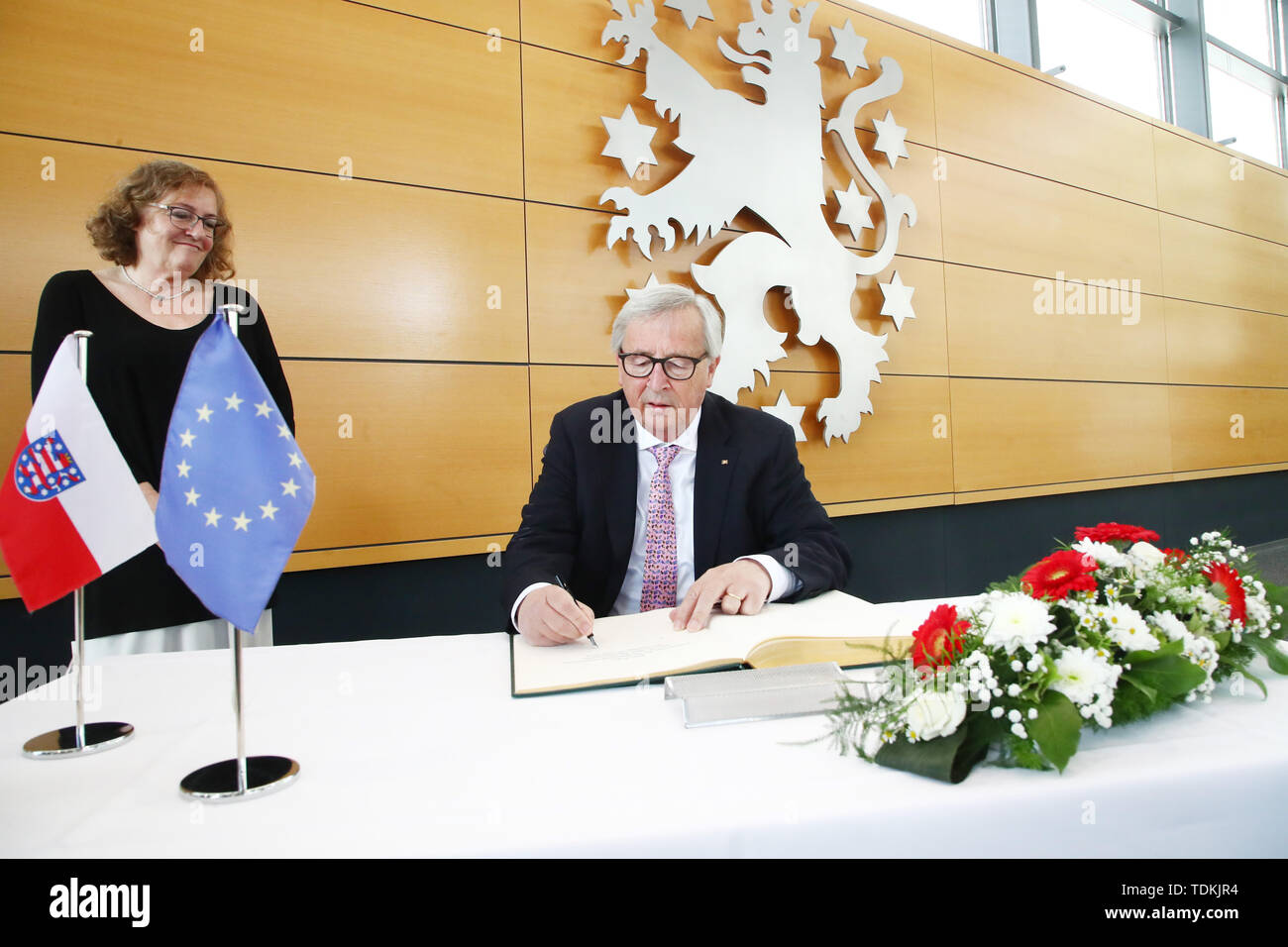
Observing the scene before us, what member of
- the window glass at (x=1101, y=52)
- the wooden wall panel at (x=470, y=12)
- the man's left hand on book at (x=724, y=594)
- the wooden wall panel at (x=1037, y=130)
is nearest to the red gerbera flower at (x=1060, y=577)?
the man's left hand on book at (x=724, y=594)

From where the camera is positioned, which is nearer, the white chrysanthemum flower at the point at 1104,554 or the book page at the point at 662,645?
the white chrysanthemum flower at the point at 1104,554

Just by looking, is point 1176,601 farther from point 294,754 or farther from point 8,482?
point 8,482

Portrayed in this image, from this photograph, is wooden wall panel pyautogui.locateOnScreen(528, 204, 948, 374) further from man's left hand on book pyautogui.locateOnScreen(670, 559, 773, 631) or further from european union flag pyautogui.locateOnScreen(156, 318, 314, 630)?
european union flag pyautogui.locateOnScreen(156, 318, 314, 630)

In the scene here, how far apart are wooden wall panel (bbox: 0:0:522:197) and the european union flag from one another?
1.93 meters

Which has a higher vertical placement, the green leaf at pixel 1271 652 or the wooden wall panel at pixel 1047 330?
the wooden wall panel at pixel 1047 330

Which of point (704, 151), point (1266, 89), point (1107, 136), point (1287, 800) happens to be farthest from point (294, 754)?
point (1266, 89)

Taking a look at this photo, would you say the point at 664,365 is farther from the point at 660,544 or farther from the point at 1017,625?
the point at 1017,625

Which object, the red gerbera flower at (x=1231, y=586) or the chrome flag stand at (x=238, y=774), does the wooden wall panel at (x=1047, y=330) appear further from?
the chrome flag stand at (x=238, y=774)

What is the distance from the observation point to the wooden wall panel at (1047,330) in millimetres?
3885

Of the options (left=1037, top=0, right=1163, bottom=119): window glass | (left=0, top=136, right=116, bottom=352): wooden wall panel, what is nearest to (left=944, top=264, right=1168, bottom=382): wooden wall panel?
(left=1037, top=0, right=1163, bottom=119): window glass

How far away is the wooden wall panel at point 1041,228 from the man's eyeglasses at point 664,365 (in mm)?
2674

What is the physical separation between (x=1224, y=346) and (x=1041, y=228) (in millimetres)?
2229

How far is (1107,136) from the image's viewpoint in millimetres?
4648
